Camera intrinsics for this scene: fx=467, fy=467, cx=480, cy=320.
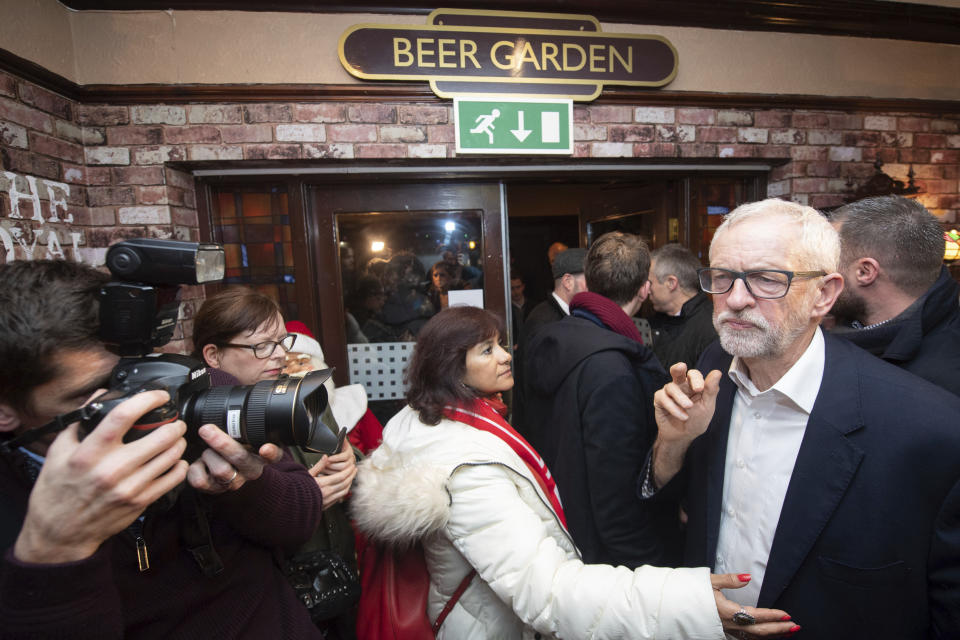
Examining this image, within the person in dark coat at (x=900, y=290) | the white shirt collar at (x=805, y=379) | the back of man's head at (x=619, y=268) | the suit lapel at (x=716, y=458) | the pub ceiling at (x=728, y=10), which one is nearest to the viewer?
the white shirt collar at (x=805, y=379)

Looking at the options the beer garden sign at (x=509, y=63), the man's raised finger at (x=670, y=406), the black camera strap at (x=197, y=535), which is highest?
the beer garden sign at (x=509, y=63)

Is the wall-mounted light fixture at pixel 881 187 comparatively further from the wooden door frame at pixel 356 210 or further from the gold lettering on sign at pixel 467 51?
the gold lettering on sign at pixel 467 51

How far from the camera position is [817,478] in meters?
0.97

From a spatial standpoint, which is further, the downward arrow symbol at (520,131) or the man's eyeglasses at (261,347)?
the downward arrow symbol at (520,131)

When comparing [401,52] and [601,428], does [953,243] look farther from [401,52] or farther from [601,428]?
[401,52]

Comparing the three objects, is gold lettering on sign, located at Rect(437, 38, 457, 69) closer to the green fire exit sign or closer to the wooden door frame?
the green fire exit sign

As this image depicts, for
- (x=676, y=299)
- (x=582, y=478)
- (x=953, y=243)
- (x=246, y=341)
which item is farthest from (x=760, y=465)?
(x=953, y=243)

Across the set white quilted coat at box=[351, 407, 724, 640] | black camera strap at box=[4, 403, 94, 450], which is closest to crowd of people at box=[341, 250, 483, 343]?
white quilted coat at box=[351, 407, 724, 640]

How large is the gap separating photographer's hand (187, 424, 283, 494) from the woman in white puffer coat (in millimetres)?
328

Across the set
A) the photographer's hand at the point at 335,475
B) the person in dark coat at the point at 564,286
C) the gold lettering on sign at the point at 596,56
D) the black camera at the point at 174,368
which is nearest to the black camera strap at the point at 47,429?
the black camera at the point at 174,368

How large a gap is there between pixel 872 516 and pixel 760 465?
21 cm

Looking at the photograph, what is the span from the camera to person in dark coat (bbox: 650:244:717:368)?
238cm

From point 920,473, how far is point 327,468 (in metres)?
1.39

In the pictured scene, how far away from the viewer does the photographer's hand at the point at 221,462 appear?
2.30ft
